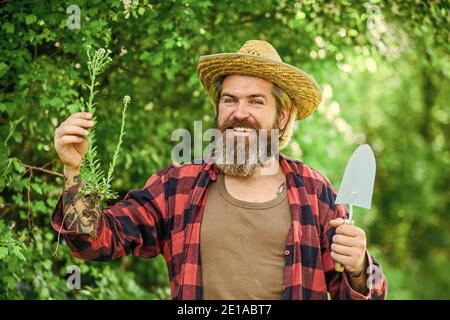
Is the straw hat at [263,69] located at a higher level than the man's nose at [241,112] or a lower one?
higher

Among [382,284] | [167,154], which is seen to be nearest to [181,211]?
[382,284]

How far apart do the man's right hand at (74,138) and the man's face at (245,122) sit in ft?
2.63

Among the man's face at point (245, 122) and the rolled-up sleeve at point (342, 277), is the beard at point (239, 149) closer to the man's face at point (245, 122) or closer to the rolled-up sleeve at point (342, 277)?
the man's face at point (245, 122)

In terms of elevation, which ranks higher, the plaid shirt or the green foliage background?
the green foliage background

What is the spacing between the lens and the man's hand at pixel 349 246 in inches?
106

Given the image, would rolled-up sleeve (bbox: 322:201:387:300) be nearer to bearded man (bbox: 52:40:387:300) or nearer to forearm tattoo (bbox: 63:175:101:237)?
bearded man (bbox: 52:40:387:300)

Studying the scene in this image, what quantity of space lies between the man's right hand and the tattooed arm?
0.16 feet

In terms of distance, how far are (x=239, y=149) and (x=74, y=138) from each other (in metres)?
0.91

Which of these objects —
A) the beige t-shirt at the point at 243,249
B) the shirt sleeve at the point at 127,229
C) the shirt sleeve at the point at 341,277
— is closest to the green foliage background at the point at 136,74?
the shirt sleeve at the point at 127,229

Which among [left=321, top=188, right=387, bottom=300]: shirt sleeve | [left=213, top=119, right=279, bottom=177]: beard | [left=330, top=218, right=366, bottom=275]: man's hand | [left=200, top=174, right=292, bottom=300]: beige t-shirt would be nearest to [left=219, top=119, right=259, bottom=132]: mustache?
[left=213, top=119, right=279, bottom=177]: beard

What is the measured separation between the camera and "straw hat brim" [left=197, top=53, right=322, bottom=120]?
10.6 feet

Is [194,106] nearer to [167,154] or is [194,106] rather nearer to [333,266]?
[167,154]

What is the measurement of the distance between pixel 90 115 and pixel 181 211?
28.7 inches

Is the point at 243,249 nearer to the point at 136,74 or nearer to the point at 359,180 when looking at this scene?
the point at 359,180
